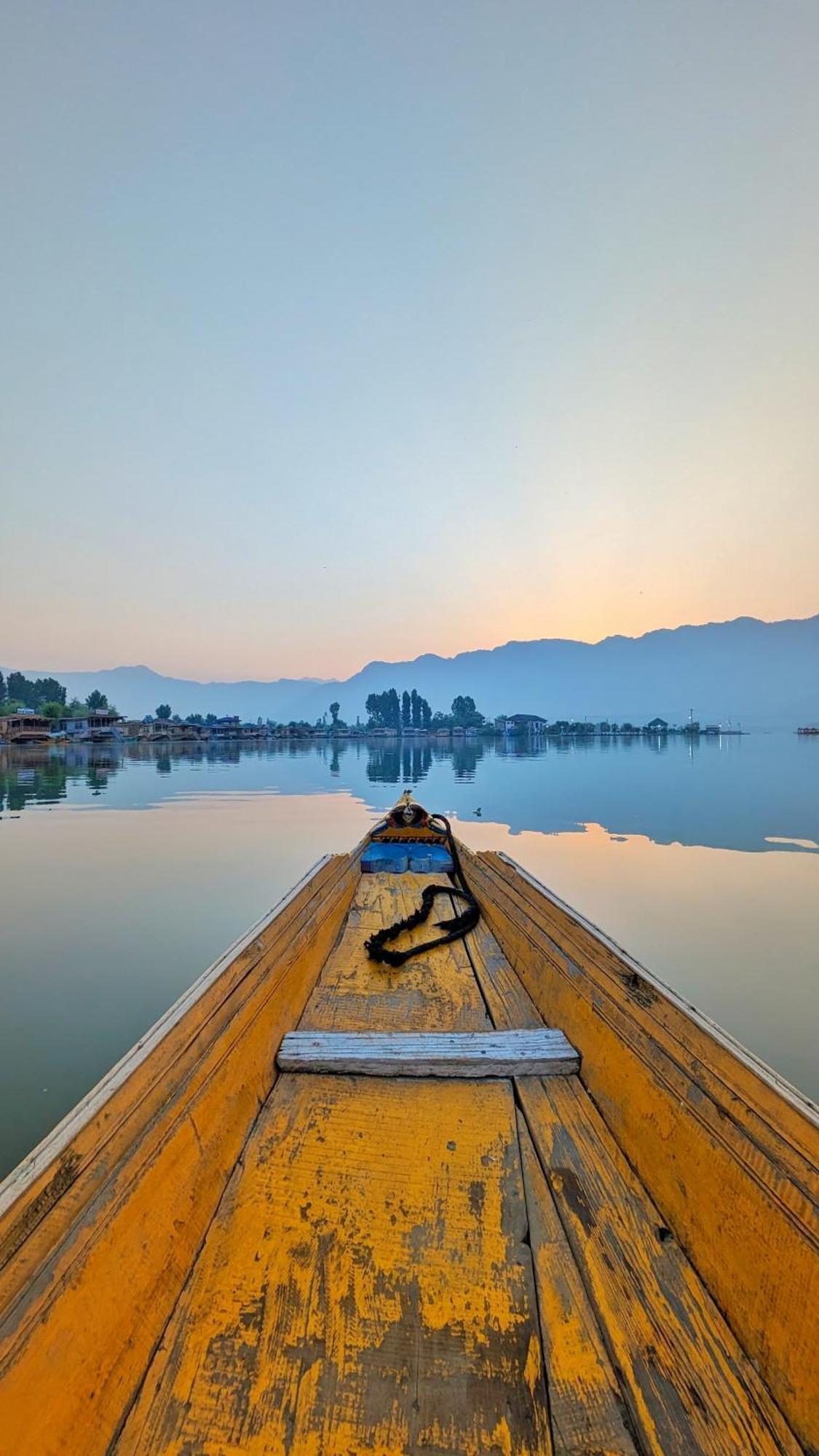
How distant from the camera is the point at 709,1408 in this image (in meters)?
1.22

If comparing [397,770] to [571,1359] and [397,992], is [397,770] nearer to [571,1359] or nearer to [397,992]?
[397,992]

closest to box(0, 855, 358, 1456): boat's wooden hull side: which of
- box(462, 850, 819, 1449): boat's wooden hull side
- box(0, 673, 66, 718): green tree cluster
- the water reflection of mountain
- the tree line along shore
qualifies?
box(462, 850, 819, 1449): boat's wooden hull side

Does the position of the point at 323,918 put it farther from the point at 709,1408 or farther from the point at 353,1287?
the point at 709,1408

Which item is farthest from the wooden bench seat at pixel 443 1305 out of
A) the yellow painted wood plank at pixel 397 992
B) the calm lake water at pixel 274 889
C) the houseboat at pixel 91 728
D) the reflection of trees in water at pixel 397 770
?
the houseboat at pixel 91 728

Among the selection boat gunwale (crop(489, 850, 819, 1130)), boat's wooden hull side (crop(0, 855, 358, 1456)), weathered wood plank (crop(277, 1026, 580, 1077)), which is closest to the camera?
boat's wooden hull side (crop(0, 855, 358, 1456))

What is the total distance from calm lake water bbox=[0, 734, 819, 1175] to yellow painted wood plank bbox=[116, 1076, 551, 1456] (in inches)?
105

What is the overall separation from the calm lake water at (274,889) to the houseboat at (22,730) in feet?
175

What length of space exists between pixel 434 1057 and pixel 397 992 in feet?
3.17

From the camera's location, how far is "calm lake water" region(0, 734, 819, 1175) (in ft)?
15.9

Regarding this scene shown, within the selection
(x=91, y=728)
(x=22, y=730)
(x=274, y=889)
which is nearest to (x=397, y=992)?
(x=274, y=889)

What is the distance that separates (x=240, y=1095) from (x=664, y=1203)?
1.48 meters

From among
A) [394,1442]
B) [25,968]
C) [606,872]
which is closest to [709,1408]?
[394,1442]

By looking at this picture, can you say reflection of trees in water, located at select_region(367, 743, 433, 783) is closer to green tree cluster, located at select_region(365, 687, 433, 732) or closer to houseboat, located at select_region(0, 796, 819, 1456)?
houseboat, located at select_region(0, 796, 819, 1456)

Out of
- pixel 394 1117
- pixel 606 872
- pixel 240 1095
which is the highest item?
pixel 240 1095
